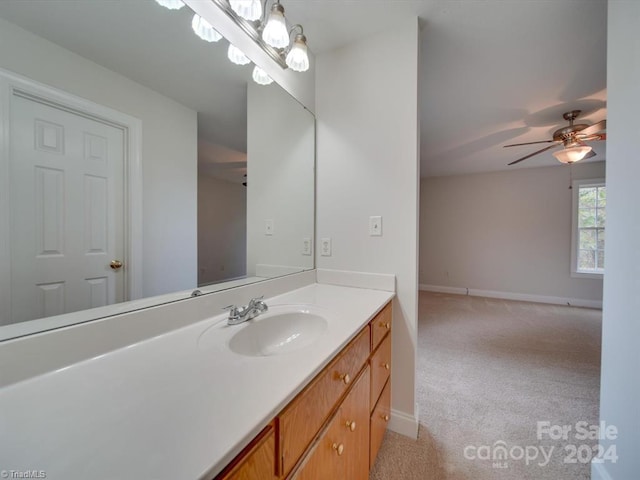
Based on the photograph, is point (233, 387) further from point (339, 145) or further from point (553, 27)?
point (553, 27)

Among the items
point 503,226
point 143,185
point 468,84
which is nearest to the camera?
point 143,185

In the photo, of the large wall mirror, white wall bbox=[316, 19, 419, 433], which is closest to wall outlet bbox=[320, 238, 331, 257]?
white wall bbox=[316, 19, 419, 433]

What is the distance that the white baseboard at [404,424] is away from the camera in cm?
138

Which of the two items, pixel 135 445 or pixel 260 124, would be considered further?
pixel 260 124

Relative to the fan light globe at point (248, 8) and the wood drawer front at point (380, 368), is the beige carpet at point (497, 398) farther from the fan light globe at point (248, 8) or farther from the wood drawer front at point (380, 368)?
the fan light globe at point (248, 8)

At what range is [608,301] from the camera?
106 centimetres

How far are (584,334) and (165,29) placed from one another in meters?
4.64

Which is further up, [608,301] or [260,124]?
[260,124]

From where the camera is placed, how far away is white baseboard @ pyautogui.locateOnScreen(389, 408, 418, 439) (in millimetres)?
1382

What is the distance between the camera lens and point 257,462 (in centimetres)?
45

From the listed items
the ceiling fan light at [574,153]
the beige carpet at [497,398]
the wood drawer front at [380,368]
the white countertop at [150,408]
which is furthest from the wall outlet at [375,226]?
the ceiling fan light at [574,153]

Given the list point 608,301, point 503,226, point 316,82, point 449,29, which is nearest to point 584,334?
point 503,226

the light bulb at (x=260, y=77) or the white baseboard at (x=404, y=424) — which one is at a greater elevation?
the light bulb at (x=260, y=77)

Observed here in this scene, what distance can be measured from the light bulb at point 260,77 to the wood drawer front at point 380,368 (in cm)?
155
